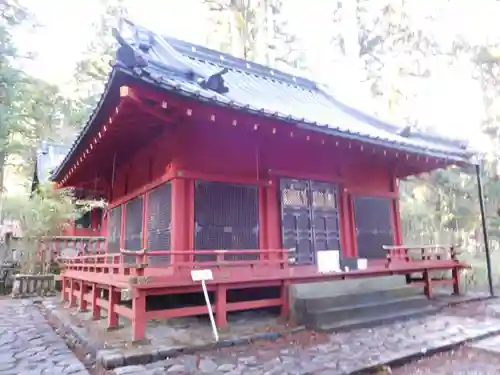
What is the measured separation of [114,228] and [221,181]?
4671mm

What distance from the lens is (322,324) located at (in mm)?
5219

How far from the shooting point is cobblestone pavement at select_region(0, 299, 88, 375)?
387cm

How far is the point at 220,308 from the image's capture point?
5.10 m

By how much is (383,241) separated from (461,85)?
9431 millimetres

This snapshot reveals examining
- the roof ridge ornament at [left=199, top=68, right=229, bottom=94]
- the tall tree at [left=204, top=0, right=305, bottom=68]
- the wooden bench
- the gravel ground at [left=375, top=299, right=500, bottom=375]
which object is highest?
the tall tree at [left=204, top=0, right=305, bottom=68]

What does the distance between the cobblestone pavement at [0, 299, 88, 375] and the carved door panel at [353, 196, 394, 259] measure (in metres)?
5.85

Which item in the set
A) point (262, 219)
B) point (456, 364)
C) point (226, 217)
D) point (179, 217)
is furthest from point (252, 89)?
point (456, 364)

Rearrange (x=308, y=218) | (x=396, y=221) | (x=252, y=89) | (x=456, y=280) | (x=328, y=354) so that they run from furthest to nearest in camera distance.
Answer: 1. (x=252, y=89)
2. (x=396, y=221)
3. (x=456, y=280)
4. (x=308, y=218)
5. (x=328, y=354)

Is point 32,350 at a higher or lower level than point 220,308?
lower

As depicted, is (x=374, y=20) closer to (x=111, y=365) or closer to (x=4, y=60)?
(x=4, y=60)

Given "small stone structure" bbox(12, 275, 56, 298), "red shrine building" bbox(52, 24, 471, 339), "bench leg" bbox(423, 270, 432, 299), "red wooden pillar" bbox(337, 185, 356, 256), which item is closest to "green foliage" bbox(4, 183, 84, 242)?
"small stone structure" bbox(12, 275, 56, 298)

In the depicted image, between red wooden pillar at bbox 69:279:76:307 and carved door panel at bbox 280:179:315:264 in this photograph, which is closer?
carved door panel at bbox 280:179:315:264

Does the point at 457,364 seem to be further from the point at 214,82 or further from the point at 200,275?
the point at 214,82

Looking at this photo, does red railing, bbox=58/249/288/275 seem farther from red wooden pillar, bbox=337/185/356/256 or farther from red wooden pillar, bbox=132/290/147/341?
red wooden pillar, bbox=337/185/356/256
